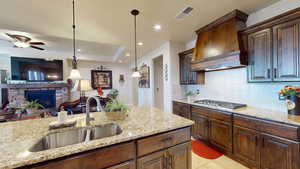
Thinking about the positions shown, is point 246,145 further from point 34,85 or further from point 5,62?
point 5,62

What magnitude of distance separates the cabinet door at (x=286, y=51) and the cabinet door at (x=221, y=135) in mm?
1087

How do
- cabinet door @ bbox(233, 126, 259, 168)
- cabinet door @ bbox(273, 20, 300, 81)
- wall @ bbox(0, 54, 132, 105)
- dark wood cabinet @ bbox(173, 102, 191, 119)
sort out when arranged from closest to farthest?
cabinet door @ bbox(273, 20, 300, 81)
cabinet door @ bbox(233, 126, 259, 168)
dark wood cabinet @ bbox(173, 102, 191, 119)
wall @ bbox(0, 54, 132, 105)

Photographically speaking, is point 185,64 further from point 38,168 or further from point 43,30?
point 43,30

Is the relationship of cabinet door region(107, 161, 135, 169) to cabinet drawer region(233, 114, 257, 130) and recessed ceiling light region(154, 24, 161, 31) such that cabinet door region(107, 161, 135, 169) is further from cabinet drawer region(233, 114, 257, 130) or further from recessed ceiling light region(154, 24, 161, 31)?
recessed ceiling light region(154, 24, 161, 31)

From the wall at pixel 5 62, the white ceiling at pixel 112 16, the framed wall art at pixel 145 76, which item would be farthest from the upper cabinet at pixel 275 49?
the wall at pixel 5 62

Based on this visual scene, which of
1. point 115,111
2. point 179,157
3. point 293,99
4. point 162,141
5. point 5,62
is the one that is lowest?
point 179,157

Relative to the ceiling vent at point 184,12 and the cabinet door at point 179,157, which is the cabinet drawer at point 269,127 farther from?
the ceiling vent at point 184,12

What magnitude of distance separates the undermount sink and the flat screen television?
17.8 feet

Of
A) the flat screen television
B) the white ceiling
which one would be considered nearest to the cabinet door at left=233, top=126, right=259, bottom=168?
the white ceiling

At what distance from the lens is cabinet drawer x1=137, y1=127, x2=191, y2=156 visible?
46.1 inches

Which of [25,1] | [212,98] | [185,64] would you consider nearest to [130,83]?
[185,64]

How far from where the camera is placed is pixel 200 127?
2795mm

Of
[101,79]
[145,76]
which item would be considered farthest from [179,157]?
[101,79]

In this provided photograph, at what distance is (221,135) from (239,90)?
106 cm
